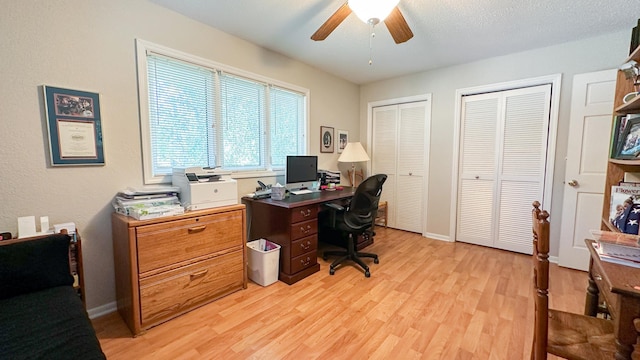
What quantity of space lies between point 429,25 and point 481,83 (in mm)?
1386

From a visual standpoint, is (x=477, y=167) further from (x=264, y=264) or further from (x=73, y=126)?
(x=73, y=126)

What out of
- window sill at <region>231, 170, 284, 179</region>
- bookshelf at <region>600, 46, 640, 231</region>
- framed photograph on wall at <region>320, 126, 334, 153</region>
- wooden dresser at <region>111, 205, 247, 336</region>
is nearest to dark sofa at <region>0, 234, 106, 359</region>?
wooden dresser at <region>111, 205, 247, 336</region>

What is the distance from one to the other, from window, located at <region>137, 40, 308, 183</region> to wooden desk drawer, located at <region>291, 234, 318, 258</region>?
1.03 m

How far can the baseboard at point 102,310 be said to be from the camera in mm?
1903

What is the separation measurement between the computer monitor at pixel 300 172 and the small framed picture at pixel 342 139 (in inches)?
35.9

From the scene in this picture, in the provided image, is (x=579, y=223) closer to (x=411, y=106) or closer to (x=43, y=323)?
(x=411, y=106)

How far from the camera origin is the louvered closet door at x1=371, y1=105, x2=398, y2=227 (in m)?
4.10

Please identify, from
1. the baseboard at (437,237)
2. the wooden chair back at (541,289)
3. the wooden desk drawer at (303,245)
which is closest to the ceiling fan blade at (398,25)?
the wooden chair back at (541,289)

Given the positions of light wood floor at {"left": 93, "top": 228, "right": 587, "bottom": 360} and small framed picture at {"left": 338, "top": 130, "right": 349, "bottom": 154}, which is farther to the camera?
small framed picture at {"left": 338, "top": 130, "right": 349, "bottom": 154}

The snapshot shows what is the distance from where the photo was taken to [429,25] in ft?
7.77

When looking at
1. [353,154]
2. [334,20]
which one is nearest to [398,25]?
[334,20]

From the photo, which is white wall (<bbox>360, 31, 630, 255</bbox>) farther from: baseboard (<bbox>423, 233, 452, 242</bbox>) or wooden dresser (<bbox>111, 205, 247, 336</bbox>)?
wooden dresser (<bbox>111, 205, 247, 336</bbox>)

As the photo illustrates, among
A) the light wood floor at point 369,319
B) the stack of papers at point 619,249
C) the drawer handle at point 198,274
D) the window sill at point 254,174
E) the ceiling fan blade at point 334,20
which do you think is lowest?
the light wood floor at point 369,319

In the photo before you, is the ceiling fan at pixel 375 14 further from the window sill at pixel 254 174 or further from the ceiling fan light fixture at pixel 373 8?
the window sill at pixel 254 174
